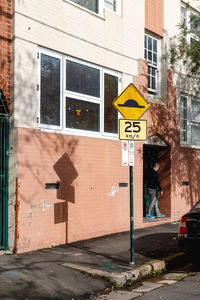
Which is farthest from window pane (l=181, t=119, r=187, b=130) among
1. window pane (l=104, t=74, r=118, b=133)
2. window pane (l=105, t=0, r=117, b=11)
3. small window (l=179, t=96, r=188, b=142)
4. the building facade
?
window pane (l=105, t=0, r=117, b=11)

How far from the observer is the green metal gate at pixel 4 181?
800 cm

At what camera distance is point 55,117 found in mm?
9133

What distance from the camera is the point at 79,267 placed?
22.7 feet

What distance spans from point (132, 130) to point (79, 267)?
2.68m

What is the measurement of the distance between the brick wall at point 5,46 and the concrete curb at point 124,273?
147 inches

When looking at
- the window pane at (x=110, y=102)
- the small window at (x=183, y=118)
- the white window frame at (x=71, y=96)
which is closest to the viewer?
the white window frame at (x=71, y=96)

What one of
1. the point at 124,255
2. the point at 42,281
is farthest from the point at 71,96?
the point at 42,281

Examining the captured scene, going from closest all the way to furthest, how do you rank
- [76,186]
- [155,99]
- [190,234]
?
[190,234] < [76,186] < [155,99]

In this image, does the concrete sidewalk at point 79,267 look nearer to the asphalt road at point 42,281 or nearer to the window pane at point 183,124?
the asphalt road at point 42,281

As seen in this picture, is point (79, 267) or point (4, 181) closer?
point (79, 267)

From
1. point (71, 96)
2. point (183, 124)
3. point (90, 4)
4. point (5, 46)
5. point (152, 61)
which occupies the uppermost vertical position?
point (90, 4)

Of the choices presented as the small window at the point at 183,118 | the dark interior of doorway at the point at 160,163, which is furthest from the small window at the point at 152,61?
the dark interior of doorway at the point at 160,163

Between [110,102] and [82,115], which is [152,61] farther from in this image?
[82,115]

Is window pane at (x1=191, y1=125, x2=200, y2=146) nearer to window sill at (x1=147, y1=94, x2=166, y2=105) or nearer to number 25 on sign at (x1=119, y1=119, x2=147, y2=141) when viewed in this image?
window sill at (x1=147, y1=94, x2=166, y2=105)
